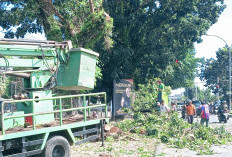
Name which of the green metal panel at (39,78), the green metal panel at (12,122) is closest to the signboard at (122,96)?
the green metal panel at (39,78)

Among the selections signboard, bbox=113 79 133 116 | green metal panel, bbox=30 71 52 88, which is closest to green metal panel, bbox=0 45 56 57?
green metal panel, bbox=30 71 52 88

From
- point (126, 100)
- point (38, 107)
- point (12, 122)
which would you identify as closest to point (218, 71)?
point (126, 100)

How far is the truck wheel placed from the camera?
7.99 metres

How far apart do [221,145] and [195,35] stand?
14.4m

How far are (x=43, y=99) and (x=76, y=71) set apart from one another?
65.8 inches

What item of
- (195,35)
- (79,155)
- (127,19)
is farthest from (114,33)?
(79,155)

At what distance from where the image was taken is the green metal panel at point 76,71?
9461 mm

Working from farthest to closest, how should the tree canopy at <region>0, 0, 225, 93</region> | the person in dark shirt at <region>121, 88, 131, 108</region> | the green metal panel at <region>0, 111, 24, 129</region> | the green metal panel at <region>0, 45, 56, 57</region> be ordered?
the tree canopy at <region>0, 0, 225, 93</region>
the person in dark shirt at <region>121, 88, 131, 108</region>
the green metal panel at <region>0, 45, 56, 57</region>
the green metal panel at <region>0, 111, 24, 129</region>

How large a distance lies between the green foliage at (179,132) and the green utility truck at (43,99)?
359 cm

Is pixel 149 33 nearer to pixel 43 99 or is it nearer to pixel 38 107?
pixel 38 107

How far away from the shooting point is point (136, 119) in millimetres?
15883

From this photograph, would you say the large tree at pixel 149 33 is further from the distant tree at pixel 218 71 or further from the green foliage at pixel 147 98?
the distant tree at pixel 218 71

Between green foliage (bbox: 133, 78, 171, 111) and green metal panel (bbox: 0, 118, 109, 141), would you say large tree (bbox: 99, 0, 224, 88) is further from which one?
green metal panel (bbox: 0, 118, 109, 141)

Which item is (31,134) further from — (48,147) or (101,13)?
(101,13)
